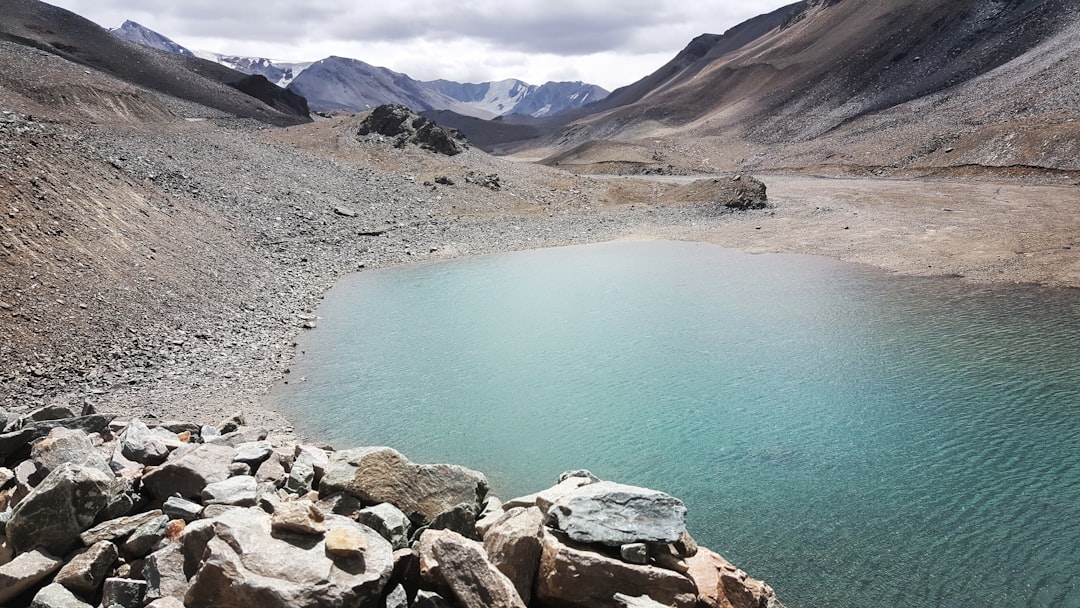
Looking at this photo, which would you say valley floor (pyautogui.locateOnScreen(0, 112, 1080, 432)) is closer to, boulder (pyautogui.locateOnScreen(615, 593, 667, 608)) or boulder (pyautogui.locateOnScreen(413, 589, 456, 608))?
boulder (pyautogui.locateOnScreen(413, 589, 456, 608))

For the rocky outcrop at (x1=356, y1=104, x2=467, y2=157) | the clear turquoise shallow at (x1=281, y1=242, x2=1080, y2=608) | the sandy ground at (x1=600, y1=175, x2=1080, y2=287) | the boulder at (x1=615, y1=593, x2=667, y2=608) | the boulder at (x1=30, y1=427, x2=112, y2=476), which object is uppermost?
the rocky outcrop at (x1=356, y1=104, x2=467, y2=157)

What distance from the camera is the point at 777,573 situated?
6.82 meters

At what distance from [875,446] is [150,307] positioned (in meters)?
12.8

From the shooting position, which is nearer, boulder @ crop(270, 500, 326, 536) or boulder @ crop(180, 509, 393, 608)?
boulder @ crop(180, 509, 393, 608)

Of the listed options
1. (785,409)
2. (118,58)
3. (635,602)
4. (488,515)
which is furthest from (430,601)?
(118,58)

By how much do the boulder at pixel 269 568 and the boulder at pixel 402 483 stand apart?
3.61ft

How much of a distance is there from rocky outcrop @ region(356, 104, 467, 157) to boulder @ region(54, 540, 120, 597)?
1363 inches

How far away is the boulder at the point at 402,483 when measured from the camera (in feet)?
21.8

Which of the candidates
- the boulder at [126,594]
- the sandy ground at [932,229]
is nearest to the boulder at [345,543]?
the boulder at [126,594]

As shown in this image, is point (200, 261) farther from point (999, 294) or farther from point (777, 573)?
point (999, 294)

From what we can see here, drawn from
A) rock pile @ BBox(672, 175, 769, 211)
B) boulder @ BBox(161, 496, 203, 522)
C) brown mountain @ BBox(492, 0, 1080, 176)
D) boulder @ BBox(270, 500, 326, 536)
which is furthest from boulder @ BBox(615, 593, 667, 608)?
brown mountain @ BBox(492, 0, 1080, 176)

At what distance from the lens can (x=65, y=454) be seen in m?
6.72

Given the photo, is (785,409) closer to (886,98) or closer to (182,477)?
(182,477)

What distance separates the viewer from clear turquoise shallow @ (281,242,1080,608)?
7.13 m
